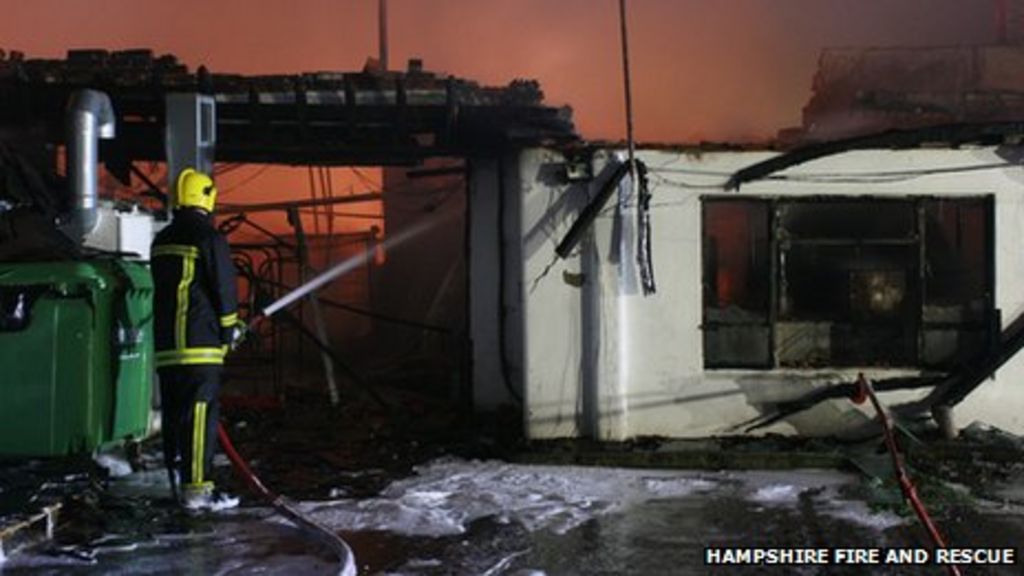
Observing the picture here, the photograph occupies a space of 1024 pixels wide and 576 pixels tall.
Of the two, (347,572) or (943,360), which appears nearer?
(347,572)

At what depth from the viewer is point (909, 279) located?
916 cm

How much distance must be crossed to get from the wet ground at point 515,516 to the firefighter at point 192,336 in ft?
1.39


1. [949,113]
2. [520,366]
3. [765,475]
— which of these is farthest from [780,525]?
[949,113]

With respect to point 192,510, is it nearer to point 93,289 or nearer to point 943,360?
point 93,289

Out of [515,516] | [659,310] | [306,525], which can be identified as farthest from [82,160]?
[659,310]

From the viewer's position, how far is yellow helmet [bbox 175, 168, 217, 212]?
21.6ft

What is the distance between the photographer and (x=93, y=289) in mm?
6949

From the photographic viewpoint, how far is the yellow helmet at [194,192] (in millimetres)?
6590

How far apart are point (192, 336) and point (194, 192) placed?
1.02 m

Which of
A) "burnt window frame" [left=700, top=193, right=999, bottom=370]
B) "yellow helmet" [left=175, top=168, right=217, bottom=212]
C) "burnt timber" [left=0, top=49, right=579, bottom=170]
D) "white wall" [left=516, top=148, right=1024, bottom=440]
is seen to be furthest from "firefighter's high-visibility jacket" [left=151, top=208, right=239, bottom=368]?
"burnt window frame" [left=700, top=193, right=999, bottom=370]

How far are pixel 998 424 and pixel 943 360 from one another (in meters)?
0.76

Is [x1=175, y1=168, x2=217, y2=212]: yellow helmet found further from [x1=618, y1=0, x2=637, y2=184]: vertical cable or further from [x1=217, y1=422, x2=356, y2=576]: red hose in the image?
[x1=618, y1=0, x2=637, y2=184]: vertical cable

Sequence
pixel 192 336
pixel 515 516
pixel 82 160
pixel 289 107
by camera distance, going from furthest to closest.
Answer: pixel 289 107 < pixel 82 160 < pixel 515 516 < pixel 192 336

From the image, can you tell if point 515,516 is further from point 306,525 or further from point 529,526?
point 306,525
